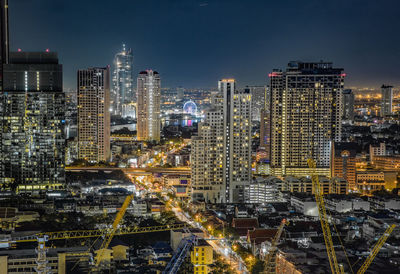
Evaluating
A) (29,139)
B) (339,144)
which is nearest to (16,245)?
(29,139)

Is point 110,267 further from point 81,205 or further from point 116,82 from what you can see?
point 116,82

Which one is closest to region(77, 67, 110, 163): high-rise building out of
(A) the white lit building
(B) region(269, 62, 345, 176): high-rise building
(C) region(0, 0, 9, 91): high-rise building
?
(C) region(0, 0, 9, 91): high-rise building

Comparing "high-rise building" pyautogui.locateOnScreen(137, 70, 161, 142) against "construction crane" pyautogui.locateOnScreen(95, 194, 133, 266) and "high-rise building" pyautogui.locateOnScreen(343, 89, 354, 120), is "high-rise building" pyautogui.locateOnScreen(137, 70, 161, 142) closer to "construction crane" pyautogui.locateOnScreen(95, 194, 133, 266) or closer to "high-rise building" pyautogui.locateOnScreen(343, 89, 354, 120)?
"high-rise building" pyautogui.locateOnScreen(343, 89, 354, 120)

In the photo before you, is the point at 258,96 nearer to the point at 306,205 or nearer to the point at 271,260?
the point at 306,205

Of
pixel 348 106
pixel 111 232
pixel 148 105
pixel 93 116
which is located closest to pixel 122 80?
pixel 148 105

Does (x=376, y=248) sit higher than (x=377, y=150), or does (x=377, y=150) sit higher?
(x=377, y=150)
